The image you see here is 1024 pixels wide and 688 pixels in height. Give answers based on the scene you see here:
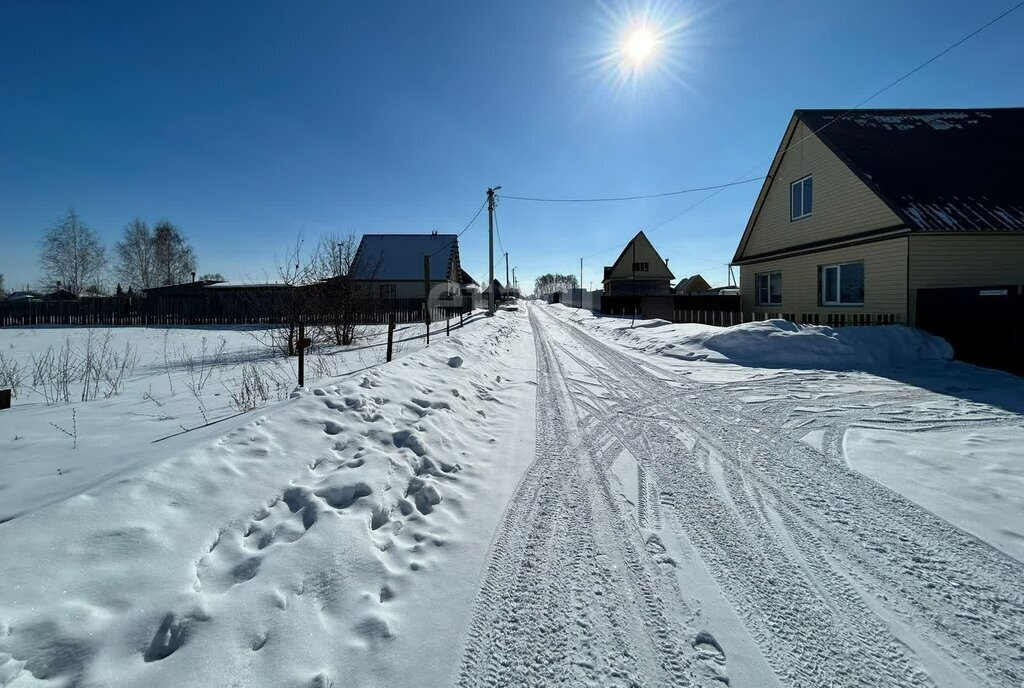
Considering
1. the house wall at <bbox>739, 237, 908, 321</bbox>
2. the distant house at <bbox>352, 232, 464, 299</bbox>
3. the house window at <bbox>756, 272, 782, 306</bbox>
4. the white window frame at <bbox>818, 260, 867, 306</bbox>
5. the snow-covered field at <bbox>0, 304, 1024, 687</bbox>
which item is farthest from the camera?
the distant house at <bbox>352, 232, 464, 299</bbox>

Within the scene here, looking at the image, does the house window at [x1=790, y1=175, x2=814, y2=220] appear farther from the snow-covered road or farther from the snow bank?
the snow-covered road

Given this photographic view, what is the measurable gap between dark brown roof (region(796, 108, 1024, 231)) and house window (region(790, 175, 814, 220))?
5.62 feet

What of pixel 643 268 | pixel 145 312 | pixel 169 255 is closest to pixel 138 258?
pixel 169 255

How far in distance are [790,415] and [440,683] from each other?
20.2 feet

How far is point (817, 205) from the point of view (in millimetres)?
15086

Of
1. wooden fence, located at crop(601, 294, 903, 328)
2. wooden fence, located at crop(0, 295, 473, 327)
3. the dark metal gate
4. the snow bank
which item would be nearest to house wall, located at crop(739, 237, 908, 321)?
wooden fence, located at crop(601, 294, 903, 328)

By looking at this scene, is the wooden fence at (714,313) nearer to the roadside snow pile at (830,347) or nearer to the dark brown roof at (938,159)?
the roadside snow pile at (830,347)

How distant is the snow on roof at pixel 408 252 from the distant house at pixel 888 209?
2824cm

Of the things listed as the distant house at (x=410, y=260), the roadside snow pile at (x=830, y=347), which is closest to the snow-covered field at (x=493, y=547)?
the roadside snow pile at (x=830, y=347)

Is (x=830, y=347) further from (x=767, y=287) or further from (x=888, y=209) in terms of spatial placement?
(x=767, y=287)

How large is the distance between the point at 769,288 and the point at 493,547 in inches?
777

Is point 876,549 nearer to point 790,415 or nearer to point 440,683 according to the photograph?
point 440,683

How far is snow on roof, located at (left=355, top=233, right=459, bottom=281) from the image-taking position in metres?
38.4

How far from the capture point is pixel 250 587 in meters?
2.29
